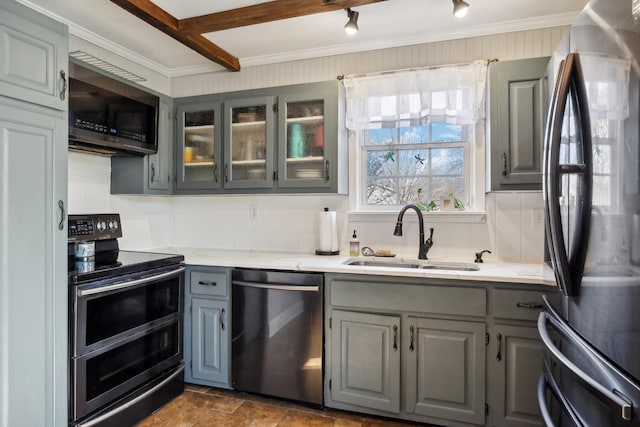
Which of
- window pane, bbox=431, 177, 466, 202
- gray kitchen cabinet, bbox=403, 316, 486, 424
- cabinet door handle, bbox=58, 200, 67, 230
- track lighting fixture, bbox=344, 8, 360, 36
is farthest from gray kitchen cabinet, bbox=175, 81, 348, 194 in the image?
cabinet door handle, bbox=58, 200, 67, 230

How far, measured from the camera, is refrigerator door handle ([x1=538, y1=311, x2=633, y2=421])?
2.75 ft

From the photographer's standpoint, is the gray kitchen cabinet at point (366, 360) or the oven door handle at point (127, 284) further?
the gray kitchen cabinet at point (366, 360)

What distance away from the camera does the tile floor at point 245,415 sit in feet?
7.07

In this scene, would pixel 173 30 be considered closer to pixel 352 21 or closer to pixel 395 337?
pixel 352 21

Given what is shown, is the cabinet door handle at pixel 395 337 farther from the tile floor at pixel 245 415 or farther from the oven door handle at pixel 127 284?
the oven door handle at pixel 127 284

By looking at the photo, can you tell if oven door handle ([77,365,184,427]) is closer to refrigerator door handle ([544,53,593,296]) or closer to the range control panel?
the range control panel

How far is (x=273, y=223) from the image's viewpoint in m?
3.06

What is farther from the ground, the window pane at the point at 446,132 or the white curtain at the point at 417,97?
the white curtain at the point at 417,97

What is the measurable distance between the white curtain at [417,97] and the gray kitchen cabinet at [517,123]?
171mm

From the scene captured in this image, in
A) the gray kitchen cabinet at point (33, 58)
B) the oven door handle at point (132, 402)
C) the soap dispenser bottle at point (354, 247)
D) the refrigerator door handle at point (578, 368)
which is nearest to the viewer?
the refrigerator door handle at point (578, 368)

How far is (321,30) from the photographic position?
99.7 inches

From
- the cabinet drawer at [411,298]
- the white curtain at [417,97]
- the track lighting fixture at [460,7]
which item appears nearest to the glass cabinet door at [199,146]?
the white curtain at [417,97]

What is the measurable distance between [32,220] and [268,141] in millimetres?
1504

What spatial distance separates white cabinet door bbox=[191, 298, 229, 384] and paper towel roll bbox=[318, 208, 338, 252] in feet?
2.64
